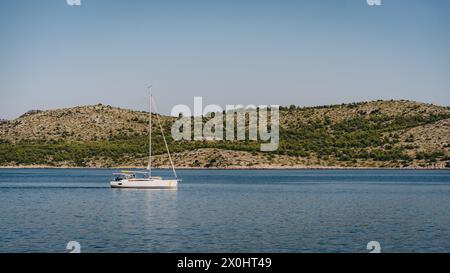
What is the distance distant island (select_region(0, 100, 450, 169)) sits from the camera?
17375 cm

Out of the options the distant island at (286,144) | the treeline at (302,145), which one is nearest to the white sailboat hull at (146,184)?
the distant island at (286,144)

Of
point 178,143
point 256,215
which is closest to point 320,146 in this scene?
point 178,143

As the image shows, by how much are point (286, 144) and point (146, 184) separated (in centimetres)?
10228

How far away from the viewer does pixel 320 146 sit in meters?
184

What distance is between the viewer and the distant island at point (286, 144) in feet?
570

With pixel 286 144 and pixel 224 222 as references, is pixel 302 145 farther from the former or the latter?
pixel 224 222

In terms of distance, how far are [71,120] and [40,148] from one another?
42.7 feet

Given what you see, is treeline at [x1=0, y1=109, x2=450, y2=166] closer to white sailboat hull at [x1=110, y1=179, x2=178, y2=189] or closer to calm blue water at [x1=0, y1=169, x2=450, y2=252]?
white sailboat hull at [x1=110, y1=179, x2=178, y2=189]

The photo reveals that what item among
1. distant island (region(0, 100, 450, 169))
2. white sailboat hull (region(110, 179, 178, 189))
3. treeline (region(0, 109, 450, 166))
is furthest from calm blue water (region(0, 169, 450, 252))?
treeline (region(0, 109, 450, 166))

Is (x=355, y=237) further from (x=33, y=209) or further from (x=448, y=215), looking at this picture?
(x=33, y=209)

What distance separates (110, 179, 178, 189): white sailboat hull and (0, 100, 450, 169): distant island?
84.9m

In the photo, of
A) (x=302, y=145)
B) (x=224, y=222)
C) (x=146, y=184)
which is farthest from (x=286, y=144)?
(x=224, y=222)

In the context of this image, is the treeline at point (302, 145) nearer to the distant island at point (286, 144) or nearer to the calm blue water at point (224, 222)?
the distant island at point (286, 144)

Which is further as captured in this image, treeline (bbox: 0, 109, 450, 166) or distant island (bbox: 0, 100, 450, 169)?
treeline (bbox: 0, 109, 450, 166)
